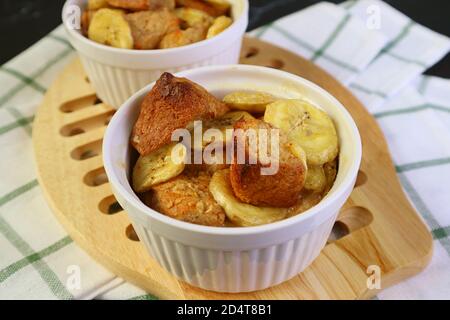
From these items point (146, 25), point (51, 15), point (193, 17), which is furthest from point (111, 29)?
point (51, 15)

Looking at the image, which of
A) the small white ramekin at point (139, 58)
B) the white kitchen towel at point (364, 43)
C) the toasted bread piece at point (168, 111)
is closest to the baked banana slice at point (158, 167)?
the toasted bread piece at point (168, 111)

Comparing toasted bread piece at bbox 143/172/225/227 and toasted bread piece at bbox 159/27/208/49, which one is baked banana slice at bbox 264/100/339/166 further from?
toasted bread piece at bbox 159/27/208/49

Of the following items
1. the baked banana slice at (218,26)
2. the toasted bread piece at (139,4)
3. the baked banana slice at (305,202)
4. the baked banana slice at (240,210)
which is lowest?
the baked banana slice at (305,202)

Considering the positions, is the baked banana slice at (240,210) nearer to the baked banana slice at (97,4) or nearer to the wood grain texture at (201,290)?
the wood grain texture at (201,290)

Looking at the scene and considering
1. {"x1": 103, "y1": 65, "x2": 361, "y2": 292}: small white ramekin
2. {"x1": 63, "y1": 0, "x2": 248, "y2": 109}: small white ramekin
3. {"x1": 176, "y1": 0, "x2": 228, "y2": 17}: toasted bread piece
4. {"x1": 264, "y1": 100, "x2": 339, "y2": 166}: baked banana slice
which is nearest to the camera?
{"x1": 103, "y1": 65, "x2": 361, "y2": 292}: small white ramekin

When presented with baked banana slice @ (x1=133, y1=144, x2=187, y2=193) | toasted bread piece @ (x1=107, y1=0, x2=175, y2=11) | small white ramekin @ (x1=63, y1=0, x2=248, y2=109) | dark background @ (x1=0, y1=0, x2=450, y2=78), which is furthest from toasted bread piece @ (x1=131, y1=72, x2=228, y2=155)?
dark background @ (x1=0, y1=0, x2=450, y2=78)

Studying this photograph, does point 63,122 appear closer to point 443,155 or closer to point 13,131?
point 13,131

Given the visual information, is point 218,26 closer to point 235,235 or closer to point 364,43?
point 364,43
